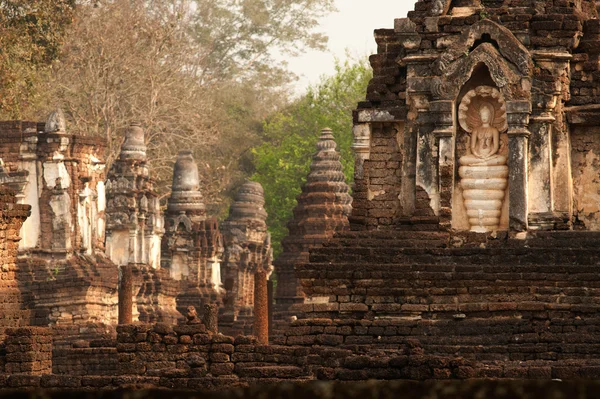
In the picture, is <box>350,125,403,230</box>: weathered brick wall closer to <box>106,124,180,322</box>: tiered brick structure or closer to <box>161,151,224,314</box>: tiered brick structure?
<box>106,124,180,322</box>: tiered brick structure

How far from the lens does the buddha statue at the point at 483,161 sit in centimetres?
1670

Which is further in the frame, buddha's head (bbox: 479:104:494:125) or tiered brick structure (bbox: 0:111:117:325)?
tiered brick structure (bbox: 0:111:117:325)

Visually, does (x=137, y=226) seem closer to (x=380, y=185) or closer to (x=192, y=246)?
(x=192, y=246)

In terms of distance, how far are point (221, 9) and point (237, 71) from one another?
8.96 feet

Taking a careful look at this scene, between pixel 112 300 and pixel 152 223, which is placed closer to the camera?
pixel 112 300

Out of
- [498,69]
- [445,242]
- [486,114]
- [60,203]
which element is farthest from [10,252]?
[60,203]

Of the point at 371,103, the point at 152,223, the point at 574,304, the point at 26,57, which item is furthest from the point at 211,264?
the point at 574,304

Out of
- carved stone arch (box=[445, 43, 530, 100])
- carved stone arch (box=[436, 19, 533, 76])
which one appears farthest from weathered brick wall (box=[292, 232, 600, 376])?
carved stone arch (box=[436, 19, 533, 76])

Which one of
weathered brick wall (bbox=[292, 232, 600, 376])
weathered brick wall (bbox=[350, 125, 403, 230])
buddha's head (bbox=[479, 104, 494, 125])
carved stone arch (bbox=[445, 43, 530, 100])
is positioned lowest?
weathered brick wall (bbox=[292, 232, 600, 376])

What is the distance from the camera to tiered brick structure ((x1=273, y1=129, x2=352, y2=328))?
34.1 metres

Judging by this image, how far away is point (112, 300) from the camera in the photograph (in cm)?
2805

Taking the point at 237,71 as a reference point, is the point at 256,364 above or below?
below

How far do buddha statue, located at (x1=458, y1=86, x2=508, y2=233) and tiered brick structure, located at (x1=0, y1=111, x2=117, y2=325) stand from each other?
11.7 m

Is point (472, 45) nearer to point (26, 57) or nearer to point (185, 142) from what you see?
point (26, 57)
